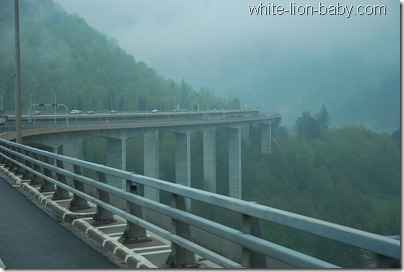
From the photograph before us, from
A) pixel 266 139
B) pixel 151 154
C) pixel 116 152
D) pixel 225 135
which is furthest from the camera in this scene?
pixel 225 135

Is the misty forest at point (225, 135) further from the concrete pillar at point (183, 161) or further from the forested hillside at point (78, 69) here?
the concrete pillar at point (183, 161)

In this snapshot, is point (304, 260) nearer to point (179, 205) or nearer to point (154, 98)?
point (179, 205)

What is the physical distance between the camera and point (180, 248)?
5.63 metres

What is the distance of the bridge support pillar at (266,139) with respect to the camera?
253ft

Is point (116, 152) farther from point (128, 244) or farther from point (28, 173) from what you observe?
point (128, 244)

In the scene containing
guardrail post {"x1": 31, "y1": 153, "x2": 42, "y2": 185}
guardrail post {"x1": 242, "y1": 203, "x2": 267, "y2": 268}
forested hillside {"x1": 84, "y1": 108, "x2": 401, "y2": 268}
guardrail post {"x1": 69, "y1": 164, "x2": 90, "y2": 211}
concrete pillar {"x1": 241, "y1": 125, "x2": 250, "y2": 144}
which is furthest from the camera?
concrete pillar {"x1": 241, "y1": 125, "x2": 250, "y2": 144}

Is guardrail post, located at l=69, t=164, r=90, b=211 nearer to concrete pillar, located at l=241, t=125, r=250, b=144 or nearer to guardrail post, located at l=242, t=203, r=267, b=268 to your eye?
guardrail post, located at l=242, t=203, r=267, b=268

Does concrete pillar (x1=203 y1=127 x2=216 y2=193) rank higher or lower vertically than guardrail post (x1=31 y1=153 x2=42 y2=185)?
lower

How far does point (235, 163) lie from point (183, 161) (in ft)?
20.2

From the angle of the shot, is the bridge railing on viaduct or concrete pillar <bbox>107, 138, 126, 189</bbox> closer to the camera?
the bridge railing on viaduct

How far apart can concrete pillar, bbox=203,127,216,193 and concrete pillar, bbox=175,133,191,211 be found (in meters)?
2.71

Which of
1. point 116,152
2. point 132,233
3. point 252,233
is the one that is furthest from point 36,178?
point 116,152

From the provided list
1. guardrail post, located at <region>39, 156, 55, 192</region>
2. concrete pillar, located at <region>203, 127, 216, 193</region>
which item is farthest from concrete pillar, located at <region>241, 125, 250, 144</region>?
guardrail post, located at <region>39, 156, 55, 192</region>

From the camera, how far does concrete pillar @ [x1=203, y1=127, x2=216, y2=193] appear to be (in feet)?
246
